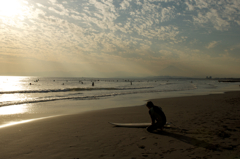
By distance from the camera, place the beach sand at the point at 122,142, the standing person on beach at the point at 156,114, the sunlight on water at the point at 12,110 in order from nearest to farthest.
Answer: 1. the beach sand at the point at 122,142
2. the standing person on beach at the point at 156,114
3. the sunlight on water at the point at 12,110

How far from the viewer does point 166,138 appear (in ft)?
19.0

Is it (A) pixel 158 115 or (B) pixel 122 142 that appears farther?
(A) pixel 158 115

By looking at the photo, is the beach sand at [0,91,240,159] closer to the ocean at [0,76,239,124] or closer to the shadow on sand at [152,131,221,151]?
the shadow on sand at [152,131,221,151]

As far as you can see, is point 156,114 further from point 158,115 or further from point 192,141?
point 192,141

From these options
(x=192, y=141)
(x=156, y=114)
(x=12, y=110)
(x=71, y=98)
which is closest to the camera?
(x=192, y=141)

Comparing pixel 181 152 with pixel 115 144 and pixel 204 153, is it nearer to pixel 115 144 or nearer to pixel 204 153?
pixel 204 153

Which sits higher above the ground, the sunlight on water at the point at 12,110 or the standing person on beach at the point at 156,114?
the standing person on beach at the point at 156,114

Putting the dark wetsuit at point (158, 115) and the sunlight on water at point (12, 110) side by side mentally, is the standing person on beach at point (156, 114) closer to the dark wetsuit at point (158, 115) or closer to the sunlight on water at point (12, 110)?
the dark wetsuit at point (158, 115)

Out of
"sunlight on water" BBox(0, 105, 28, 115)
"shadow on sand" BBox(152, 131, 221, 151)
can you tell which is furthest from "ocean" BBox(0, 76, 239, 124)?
"shadow on sand" BBox(152, 131, 221, 151)

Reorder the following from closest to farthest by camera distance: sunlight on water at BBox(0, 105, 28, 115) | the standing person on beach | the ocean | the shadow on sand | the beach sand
Result: the beach sand
the shadow on sand
the standing person on beach
sunlight on water at BBox(0, 105, 28, 115)
the ocean

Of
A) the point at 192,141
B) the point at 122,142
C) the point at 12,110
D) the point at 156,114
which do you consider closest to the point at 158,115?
the point at 156,114

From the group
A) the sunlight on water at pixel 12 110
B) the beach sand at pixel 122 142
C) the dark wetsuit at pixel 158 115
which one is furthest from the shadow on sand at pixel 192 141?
the sunlight on water at pixel 12 110

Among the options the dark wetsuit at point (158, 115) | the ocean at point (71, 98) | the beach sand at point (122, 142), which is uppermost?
the dark wetsuit at point (158, 115)

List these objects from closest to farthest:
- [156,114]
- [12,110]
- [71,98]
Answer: [156,114] → [12,110] → [71,98]
